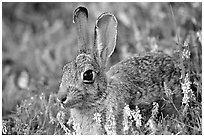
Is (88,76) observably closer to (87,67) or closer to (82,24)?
(87,67)

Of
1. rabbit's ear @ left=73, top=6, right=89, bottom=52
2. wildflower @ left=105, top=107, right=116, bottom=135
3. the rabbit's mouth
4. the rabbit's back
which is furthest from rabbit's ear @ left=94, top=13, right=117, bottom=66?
wildflower @ left=105, top=107, right=116, bottom=135

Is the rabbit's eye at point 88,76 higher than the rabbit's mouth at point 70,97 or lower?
higher

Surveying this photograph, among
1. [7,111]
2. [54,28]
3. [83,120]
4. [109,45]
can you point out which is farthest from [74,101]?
[54,28]

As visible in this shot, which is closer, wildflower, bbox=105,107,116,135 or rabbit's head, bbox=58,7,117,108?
wildflower, bbox=105,107,116,135

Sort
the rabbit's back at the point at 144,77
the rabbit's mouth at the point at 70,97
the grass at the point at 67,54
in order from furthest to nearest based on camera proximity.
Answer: the rabbit's back at the point at 144,77 < the grass at the point at 67,54 < the rabbit's mouth at the point at 70,97

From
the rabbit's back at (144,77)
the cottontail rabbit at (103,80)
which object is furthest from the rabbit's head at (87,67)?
the rabbit's back at (144,77)

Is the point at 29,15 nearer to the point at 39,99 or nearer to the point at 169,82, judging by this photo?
the point at 39,99

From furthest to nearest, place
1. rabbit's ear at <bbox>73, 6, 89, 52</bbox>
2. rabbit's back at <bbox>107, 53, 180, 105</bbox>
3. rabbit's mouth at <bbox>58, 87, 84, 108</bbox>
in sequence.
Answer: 1. rabbit's back at <bbox>107, 53, 180, 105</bbox>
2. rabbit's ear at <bbox>73, 6, 89, 52</bbox>
3. rabbit's mouth at <bbox>58, 87, 84, 108</bbox>

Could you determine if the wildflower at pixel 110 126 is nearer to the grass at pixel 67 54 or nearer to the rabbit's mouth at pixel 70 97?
the grass at pixel 67 54

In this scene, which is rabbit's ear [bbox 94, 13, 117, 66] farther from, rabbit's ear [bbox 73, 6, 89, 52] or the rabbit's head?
rabbit's ear [bbox 73, 6, 89, 52]
